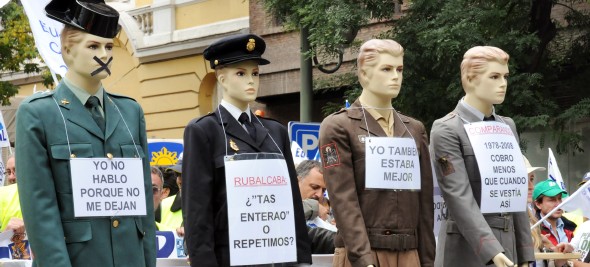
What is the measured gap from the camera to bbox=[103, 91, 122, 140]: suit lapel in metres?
6.27

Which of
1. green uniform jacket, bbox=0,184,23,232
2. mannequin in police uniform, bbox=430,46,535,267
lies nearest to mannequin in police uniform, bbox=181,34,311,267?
mannequin in police uniform, bbox=430,46,535,267

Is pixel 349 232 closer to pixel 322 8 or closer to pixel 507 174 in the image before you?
pixel 507 174

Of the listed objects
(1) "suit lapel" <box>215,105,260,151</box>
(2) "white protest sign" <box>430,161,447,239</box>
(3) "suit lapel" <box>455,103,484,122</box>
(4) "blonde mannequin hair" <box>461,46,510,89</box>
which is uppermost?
(4) "blonde mannequin hair" <box>461,46,510,89</box>

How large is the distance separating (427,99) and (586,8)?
257cm

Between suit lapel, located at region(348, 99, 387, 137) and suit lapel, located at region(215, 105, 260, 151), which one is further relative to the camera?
suit lapel, located at region(348, 99, 387, 137)

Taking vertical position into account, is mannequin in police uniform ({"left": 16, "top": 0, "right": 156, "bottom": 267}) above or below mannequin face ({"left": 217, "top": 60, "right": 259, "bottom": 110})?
below

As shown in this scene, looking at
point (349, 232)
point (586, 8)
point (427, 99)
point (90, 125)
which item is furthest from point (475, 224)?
point (586, 8)

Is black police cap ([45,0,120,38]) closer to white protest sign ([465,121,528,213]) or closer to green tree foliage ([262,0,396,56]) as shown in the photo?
white protest sign ([465,121,528,213])

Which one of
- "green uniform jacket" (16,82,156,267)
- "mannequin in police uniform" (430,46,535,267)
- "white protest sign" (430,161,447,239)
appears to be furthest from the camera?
"white protest sign" (430,161,447,239)

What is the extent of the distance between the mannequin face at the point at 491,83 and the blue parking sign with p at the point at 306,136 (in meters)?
4.75

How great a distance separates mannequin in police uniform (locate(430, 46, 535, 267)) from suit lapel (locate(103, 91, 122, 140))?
2193mm

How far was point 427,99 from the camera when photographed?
54.0 ft

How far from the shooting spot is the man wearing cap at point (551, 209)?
11297mm

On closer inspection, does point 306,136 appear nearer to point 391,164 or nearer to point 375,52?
point 375,52
